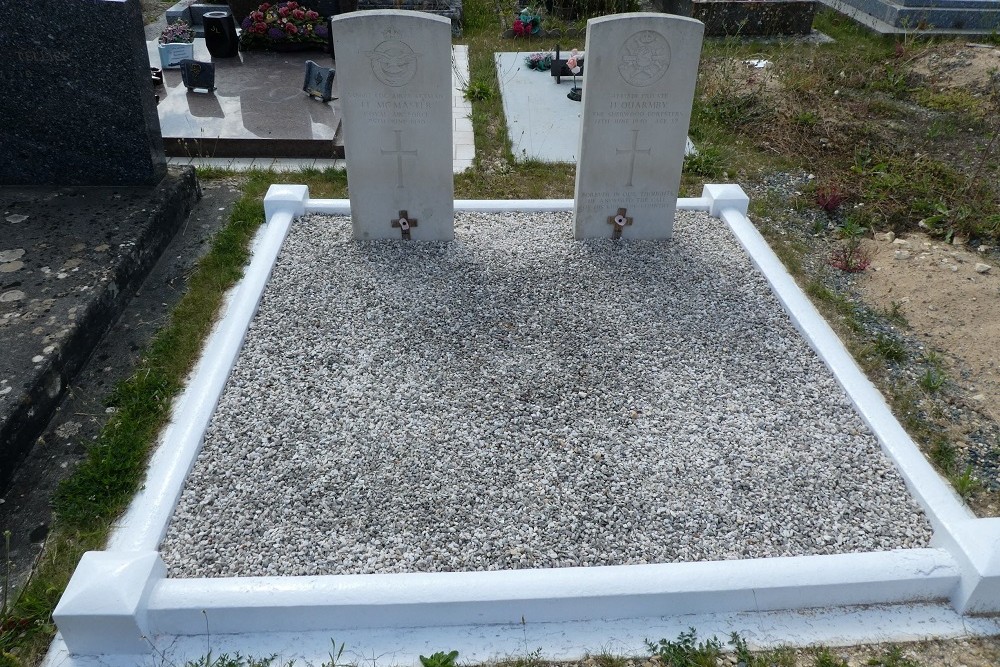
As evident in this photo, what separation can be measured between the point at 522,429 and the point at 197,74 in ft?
20.5

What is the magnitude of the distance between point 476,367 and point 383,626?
170 centimetres

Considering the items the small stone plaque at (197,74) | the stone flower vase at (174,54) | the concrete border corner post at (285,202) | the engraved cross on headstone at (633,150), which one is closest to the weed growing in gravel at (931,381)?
the engraved cross on headstone at (633,150)

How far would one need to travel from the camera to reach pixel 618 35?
193 inches

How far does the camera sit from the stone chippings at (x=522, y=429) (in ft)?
10.8

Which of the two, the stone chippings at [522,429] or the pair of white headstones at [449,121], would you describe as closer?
the stone chippings at [522,429]

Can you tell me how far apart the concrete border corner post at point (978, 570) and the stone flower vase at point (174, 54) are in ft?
30.3

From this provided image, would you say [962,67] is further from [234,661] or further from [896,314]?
[234,661]

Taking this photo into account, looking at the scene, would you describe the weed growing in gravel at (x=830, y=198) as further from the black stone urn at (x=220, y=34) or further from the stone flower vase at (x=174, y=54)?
the stone flower vase at (x=174, y=54)

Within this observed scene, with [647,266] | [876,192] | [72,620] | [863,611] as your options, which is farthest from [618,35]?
[72,620]

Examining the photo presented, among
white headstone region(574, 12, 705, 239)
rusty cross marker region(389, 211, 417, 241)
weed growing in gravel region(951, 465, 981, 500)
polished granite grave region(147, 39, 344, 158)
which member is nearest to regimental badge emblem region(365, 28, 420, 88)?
rusty cross marker region(389, 211, 417, 241)

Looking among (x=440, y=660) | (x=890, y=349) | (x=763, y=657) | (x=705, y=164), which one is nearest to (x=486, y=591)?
(x=440, y=660)

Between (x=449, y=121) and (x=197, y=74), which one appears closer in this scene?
(x=449, y=121)

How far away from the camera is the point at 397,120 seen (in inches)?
203

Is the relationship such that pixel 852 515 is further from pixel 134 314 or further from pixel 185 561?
pixel 134 314
